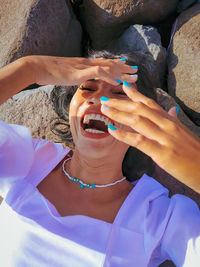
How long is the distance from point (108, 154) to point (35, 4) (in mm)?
1137

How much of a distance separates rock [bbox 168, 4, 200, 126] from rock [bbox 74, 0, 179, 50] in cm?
16

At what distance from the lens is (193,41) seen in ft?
5.90

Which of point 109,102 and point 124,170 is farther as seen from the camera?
point 124,170

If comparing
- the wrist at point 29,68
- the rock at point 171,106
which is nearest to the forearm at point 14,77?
the wrist at point 29,68

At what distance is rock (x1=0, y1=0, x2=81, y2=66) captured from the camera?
1.78m

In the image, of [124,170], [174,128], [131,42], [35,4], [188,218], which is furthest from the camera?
[131,42]

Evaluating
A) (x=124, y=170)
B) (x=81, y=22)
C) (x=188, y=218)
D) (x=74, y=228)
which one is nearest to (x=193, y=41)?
(x=81, y=22)

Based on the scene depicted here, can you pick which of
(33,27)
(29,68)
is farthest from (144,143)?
(33,27)

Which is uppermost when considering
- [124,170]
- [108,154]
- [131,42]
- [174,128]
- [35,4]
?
[35,4]

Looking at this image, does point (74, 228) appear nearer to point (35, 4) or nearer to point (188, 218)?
point (188, 218)

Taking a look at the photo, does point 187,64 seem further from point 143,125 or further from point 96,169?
point 143,125

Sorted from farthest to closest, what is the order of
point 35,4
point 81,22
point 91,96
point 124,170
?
point 81,22 < point 35,4 < point 124,170 < point 91,96

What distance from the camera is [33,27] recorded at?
70.1 inches

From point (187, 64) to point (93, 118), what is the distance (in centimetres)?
93
